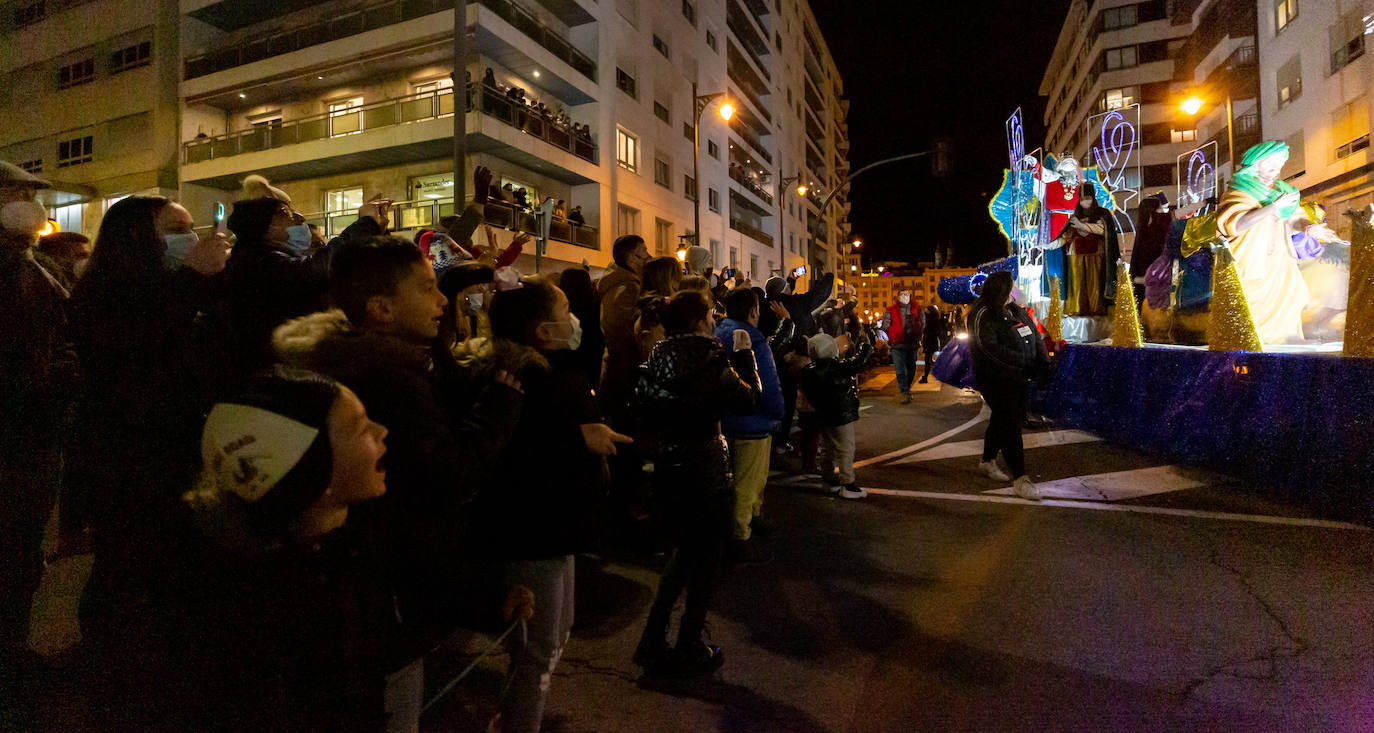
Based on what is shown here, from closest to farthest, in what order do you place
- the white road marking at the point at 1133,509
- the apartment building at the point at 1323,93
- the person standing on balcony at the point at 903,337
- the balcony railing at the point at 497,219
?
the white road marking at the point at 1133,509
the person standing on balcony at the point at 903,337
the balcony railing at the point at 497,219
the apartment building at the point at 1323,93

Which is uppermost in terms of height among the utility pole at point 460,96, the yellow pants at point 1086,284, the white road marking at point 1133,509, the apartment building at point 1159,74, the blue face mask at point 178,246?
the apartment building at point 1159,74

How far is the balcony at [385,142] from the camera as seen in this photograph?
19031mm

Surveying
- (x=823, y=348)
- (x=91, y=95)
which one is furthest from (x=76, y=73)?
(x=823, y=348)

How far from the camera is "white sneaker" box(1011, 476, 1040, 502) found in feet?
19.5

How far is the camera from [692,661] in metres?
3.09

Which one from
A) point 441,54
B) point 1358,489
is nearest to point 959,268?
point 441,54

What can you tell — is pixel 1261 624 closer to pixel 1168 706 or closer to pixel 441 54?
pixel 1168 706

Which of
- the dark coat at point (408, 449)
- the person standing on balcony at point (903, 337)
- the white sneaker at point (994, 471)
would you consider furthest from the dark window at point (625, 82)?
the dark coat at point (408, 449)

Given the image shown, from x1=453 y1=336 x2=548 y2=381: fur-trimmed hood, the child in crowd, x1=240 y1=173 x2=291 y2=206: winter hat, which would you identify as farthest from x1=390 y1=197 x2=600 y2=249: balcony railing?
x1=453 y1=336 x2=548 y2=381: fur-trimmed hood

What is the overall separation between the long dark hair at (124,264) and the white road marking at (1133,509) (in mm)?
5521

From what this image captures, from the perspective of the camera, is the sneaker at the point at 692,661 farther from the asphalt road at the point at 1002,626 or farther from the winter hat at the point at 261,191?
the winter hat at the point at 261,191

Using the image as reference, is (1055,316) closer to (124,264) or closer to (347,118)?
(124,264)

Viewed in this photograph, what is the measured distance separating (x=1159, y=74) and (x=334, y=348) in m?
58.9

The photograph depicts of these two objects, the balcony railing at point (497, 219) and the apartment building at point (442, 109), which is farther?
the apartment building at point (442, 109)
